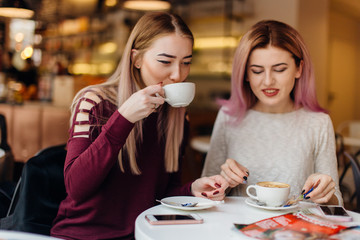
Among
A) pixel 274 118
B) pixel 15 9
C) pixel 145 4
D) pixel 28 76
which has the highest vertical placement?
pixel 145 4

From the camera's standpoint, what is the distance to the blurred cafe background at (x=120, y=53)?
14.5 feet

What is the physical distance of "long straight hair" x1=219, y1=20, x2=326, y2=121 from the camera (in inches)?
68.7

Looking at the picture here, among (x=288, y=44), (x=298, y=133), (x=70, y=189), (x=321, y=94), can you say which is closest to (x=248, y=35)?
(x=288, y=44)

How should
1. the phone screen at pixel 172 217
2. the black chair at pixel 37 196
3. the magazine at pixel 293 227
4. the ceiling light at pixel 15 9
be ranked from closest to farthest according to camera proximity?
the magazine at pixel 293 227 < the phone screen at pixel 172 217 < the black chair at pixel 37 196 < the ceiling light at pixel 15 9

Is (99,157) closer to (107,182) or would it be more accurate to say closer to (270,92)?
(107,182)

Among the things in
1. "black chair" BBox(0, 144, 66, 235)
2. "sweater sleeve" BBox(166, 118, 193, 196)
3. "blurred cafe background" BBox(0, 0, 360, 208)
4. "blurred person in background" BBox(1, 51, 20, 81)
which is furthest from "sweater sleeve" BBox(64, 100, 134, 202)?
"blurred person in background" BBox(1, 51, 20, 81)

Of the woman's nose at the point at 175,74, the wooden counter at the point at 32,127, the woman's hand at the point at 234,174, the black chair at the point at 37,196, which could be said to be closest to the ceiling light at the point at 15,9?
the wooden counter at the point at 32,127

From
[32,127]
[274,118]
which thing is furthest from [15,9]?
[274,118]

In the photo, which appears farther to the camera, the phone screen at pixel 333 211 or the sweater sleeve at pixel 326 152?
the sweater sleeve at pixel 326 152

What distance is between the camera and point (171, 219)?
118cm

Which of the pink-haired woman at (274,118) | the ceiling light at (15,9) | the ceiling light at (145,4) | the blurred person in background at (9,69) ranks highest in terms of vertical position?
the ceiling light at (145,4)

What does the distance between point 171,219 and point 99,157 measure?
12.1 inches

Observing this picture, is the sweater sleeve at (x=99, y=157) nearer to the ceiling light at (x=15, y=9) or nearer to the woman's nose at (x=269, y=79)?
the woman's nose at (x=269, y=79)

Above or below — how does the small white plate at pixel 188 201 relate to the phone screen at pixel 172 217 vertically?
above
